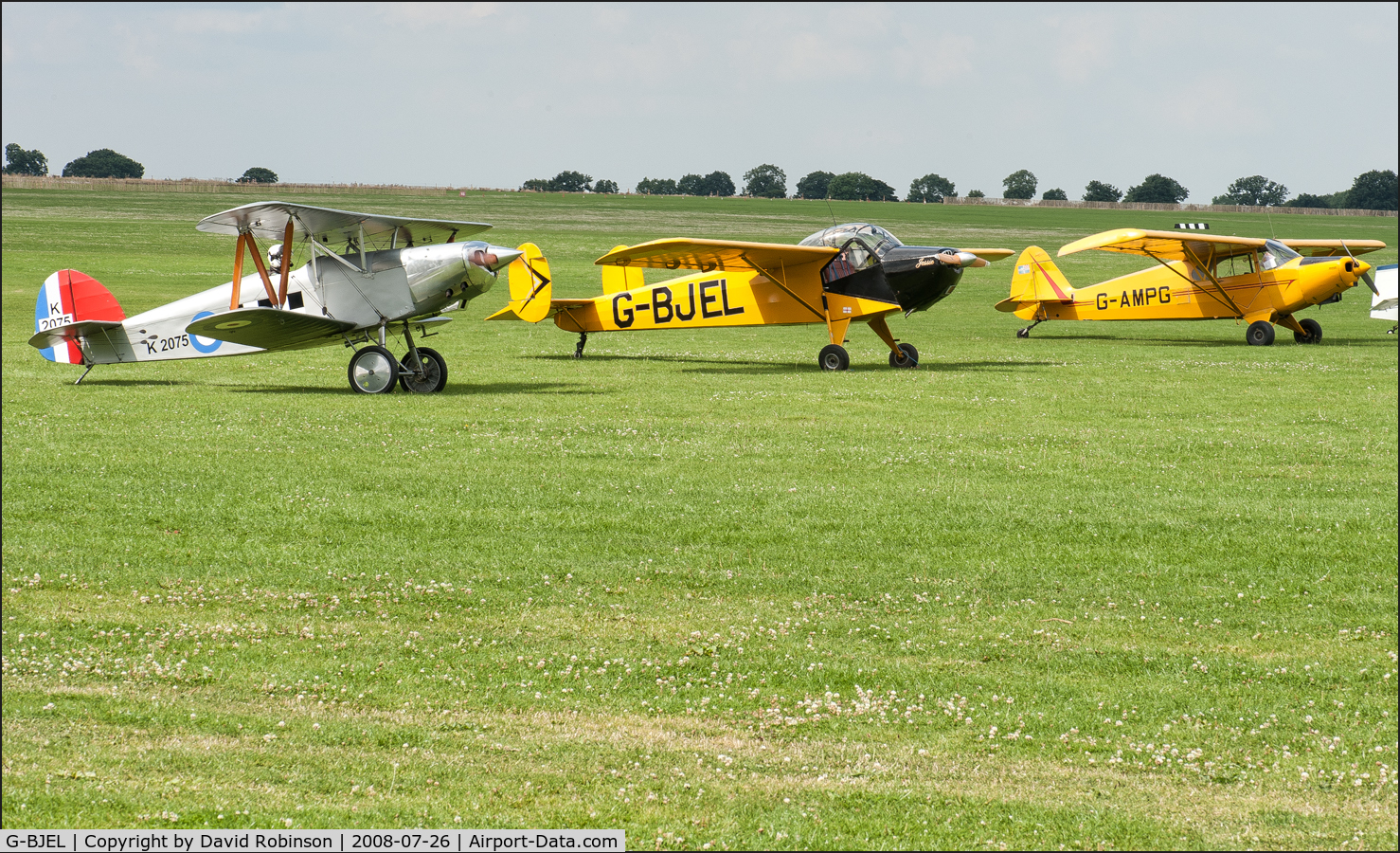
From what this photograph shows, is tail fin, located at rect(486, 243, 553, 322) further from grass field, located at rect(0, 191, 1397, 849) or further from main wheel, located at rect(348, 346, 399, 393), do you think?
grass field, located at rect(0, 191, 1397, 849)

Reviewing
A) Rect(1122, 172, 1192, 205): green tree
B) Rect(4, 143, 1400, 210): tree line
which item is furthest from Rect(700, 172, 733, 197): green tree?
Rect(1122, 172, 1192, 205): green tree

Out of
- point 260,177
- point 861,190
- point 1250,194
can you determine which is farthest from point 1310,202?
point 260,177

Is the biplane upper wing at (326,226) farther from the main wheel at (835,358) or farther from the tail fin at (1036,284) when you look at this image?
the tail fin at (1036,284)

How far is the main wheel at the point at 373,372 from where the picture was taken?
1909cm

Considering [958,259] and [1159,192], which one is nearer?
[958,259]

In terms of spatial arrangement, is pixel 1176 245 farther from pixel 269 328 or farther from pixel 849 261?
pixel 269 328

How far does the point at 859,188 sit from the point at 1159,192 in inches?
1624

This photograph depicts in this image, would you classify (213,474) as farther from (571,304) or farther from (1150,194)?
(1150,194)

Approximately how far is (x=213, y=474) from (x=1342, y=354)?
74.1 ft

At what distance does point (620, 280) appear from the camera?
27.4 m

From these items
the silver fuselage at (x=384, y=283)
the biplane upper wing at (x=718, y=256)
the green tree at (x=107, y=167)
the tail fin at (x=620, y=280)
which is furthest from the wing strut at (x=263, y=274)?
the green tree at (x=107, y=167)

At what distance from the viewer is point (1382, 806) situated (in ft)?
16.3

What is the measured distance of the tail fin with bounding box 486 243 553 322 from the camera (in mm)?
26234

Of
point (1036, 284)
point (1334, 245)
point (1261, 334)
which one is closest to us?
point (1261, 334)
